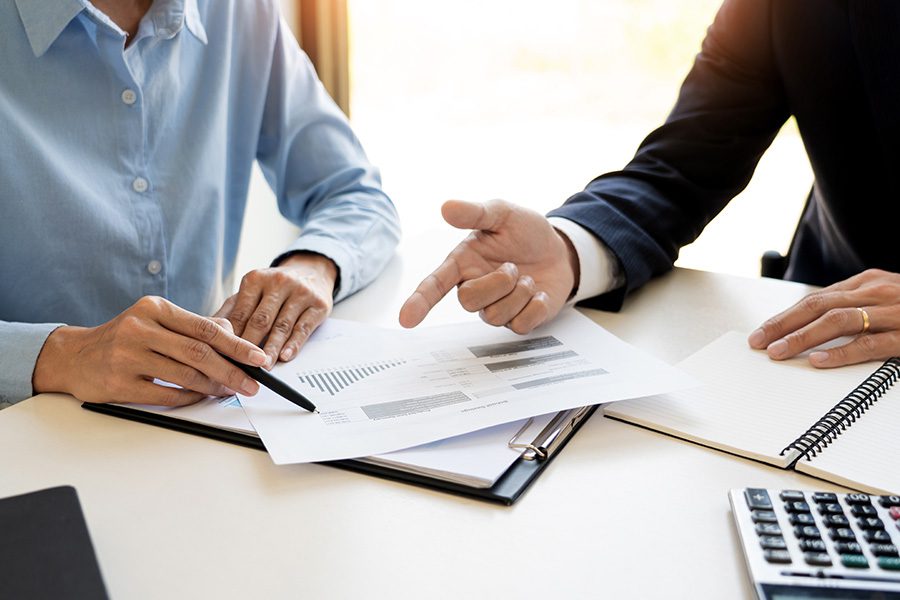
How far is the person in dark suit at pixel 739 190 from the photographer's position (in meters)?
0.92

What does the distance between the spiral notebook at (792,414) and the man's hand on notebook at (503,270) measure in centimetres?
18

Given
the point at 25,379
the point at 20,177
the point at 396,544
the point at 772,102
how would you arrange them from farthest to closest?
the point at 772,102 → the point at 20,177 → the point at 25,379 → the point at 396,544

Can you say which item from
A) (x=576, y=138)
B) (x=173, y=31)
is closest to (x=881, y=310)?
(x=173, y=31)

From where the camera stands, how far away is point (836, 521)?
57 cm

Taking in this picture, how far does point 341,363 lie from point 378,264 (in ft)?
1.15

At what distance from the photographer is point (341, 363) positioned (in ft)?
2.76

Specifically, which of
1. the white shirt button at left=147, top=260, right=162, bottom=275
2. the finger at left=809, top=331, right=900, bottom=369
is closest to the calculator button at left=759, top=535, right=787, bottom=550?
the finger at left=809, top=331, right=900, bottom=369

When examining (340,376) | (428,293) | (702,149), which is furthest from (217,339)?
(702,149)

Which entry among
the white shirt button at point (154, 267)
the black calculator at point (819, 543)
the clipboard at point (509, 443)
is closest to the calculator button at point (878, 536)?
the black calculator at point (819, 543)

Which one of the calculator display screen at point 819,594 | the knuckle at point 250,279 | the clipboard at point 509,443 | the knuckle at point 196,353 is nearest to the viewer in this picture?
the calculator display screen at point 819,594

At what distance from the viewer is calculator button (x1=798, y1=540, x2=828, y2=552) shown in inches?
21.2

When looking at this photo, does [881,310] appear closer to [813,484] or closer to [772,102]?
[813,484]

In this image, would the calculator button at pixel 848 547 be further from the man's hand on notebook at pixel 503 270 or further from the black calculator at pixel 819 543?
the man's hand on notebook at pixel 503 270

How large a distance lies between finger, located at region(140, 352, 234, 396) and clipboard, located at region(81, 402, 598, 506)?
34 mm
